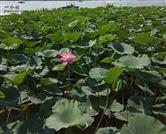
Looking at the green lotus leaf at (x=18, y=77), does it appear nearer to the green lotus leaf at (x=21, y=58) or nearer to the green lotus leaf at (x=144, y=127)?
the green lotus leaf at (x=21, y=58)

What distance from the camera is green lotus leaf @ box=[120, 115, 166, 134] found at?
1017 millimetres

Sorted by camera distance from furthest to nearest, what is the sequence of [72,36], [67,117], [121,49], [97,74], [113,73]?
1. [72,36]
2. [121,49]
3. [97,74]
4. [113,73]
5. [67,117]

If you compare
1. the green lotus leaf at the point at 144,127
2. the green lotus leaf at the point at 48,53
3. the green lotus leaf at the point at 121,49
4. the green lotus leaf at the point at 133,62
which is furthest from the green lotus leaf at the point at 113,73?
the green lotus leaf at the point at 48,53

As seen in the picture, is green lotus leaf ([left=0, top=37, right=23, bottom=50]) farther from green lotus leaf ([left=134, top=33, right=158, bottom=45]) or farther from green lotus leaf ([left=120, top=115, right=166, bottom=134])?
green lotus leaf ([left=120, top=115, right=166, bottom=134])

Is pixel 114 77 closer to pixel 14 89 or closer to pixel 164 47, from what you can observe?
pixel 14 89

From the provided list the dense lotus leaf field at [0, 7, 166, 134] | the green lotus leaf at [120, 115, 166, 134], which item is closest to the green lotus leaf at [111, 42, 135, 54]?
the dense lotus leaf field at [0, 7, 166, 134]

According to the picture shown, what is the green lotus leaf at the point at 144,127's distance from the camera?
40.0 inches

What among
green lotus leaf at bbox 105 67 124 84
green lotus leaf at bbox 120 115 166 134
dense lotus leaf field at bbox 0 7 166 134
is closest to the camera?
green lotus leaf at bbox 120 115 166 134

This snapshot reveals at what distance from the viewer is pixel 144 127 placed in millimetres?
1022

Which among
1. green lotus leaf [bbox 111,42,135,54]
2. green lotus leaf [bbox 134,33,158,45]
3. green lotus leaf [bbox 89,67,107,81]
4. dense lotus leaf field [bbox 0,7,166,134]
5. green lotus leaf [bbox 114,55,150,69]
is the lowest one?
dense lotus leaf field [bbox 0,7,166,134]

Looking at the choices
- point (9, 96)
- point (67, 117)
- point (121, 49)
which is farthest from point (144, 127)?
point (121, 49)

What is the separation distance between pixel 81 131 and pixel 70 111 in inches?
13.8

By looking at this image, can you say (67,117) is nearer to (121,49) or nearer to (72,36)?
(121,49)

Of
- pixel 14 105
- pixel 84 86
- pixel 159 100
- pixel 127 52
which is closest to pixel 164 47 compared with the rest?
pixel 127 52
